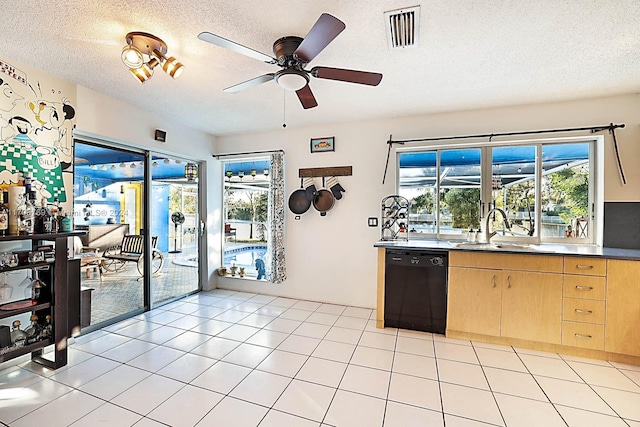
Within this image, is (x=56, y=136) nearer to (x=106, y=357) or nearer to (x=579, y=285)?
(x=106, y=357)

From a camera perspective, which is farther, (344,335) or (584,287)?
(344,335)

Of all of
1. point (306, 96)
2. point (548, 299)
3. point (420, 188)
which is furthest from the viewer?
point (420, 188)

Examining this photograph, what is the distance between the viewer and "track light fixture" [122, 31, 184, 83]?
1919mm

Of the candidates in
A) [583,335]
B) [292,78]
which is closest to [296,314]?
[292,78]

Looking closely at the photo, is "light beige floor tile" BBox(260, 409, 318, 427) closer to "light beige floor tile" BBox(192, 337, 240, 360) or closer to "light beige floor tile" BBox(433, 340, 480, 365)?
"light beige floor tile" BBox(192, 337, 240, 360)

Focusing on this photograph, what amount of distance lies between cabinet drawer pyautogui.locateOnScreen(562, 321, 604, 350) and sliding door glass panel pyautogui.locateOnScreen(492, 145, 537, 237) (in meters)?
1.08

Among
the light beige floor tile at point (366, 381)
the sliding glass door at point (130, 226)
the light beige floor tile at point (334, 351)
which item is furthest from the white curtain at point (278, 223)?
the light beige floor tile at point (366, 381)

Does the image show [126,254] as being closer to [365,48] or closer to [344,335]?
[344,335]

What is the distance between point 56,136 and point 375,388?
11.3 ft

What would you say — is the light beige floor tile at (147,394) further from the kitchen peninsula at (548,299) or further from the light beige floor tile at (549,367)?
the light beige floor tile at (549,367)

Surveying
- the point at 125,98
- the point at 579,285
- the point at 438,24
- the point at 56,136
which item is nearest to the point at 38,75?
the point at 56,136

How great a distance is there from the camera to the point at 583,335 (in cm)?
255

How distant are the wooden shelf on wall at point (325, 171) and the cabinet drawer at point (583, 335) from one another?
2716mm

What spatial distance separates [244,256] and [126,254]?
168 centimetres
